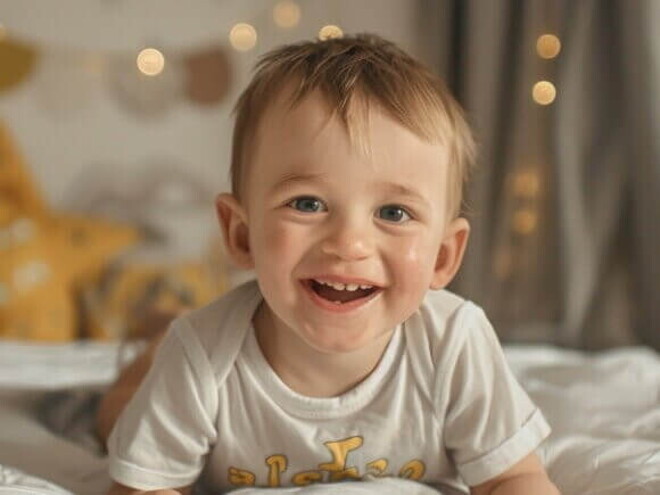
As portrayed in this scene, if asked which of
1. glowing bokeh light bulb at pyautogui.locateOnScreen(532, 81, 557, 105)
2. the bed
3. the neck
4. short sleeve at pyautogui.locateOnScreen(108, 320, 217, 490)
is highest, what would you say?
glowing bokeh light bulb at pyautogui.locateOnScreen(532, 81, 557, 105)

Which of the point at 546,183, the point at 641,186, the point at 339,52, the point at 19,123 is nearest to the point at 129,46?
the point at 19,123

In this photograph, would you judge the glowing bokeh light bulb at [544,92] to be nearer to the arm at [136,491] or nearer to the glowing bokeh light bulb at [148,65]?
the glowing bokeh light bulb at [148,65]

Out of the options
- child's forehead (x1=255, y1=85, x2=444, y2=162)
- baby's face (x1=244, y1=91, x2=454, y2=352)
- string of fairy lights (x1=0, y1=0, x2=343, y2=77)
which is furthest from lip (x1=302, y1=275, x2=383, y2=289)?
string of fairy lights (x1=0, y1=0, x2=343, y2=77)

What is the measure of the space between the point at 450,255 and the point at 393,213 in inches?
5.6

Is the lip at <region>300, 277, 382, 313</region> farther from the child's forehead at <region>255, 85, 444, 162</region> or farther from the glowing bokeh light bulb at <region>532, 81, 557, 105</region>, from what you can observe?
the glowing bokeh light bulb at <region>532, 81, 557, 105</region>

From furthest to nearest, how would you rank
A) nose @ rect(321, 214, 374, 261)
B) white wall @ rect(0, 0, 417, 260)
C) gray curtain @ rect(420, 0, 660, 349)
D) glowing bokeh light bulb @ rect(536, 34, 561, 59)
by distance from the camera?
white wall @ rect(0, 0, 417, 260)
glowing bokeh light bulb @ rect(536, 34, 561, 59)
gray curtain @ rect(420, 0, 660, 349)
nose @ rect(321, 214, 374, 261)

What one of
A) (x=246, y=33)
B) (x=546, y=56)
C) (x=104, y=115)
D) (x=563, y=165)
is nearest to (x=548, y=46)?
(x=546, y=56)

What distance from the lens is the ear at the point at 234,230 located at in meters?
1.07

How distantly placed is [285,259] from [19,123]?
76.9 inches

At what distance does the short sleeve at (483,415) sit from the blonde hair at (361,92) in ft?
0.52

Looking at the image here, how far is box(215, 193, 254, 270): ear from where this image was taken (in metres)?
1.07

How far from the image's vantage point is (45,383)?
5.80ft

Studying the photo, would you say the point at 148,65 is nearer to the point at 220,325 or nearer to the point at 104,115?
the point at 104,115

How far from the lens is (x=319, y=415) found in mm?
1075
